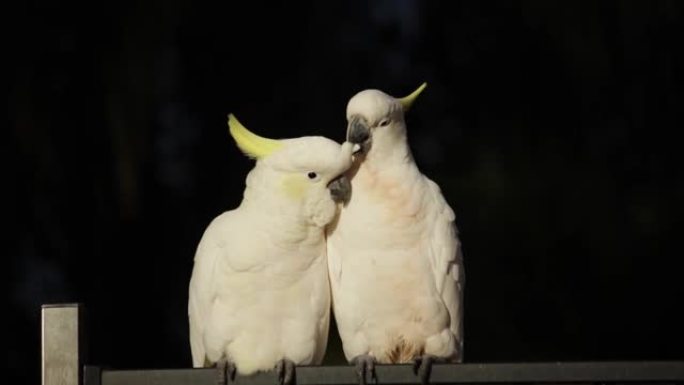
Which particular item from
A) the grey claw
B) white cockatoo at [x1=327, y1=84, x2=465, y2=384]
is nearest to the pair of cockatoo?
white cockatoo at [x1=327, y1=84, x2=465, y2=384]

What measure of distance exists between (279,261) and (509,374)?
2.37 ft

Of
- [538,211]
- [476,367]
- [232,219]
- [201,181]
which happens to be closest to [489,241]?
[538,211]

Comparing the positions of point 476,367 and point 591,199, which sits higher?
point 591,199

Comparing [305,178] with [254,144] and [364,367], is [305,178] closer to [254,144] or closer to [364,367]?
[254,144]

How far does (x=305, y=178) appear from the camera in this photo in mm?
3342

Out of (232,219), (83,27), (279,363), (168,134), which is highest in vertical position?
(83,27)

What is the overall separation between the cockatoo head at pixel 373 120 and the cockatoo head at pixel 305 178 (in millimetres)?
79

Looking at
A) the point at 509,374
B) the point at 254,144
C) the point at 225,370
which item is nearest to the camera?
the point at 509,374

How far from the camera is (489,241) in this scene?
4.99 meters

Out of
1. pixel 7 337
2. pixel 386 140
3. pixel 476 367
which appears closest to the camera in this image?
pixel 476 367

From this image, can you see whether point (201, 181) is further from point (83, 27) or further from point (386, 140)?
point (386, 140)

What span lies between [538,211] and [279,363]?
1872mm

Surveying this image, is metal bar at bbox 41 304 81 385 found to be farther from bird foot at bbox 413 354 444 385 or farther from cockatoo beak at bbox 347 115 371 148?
cockatoo beak at bbox 347 115 371 148

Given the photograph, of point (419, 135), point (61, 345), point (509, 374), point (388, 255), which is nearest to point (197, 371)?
point (61, 345)
